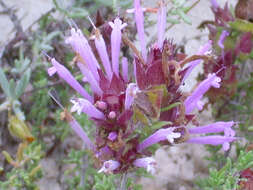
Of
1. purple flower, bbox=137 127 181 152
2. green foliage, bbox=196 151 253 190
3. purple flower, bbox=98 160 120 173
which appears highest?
purple flower, bbox=137 127 181 152

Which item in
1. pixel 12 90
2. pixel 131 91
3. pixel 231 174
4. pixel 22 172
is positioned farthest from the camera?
pixel 12 90

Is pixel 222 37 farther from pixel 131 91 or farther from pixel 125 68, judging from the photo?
pixel 131 91

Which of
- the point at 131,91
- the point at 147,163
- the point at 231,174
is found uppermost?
the point at 131,91

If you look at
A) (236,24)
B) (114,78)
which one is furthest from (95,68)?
(236,24)

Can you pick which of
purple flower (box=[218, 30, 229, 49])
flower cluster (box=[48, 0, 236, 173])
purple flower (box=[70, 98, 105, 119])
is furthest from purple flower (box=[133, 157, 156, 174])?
purple flower (box=[218, 30, 229, 49])

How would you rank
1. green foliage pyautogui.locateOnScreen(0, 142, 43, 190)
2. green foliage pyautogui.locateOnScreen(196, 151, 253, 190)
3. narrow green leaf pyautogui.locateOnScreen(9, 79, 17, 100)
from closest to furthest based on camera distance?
green foliage pyautogui.locateOnScreen(196, 151, 253, 190) < green foliage pyautogui.locateOnScreen(0, 142, 43, 190) < narrow green leaf pyautogui.locateOnScreen(9, 79, 17, 100)

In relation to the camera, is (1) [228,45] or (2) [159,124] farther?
(1) [228,45]

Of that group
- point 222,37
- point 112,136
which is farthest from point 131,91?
point 222,37

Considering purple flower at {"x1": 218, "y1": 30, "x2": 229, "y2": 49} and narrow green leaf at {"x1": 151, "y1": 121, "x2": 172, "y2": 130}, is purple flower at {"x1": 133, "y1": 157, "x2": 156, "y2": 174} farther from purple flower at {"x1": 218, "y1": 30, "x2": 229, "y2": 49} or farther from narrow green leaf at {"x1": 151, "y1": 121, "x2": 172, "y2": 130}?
purple flower at {"x1": 218, "y1": 30, "x2": 229, "y2": 49}
